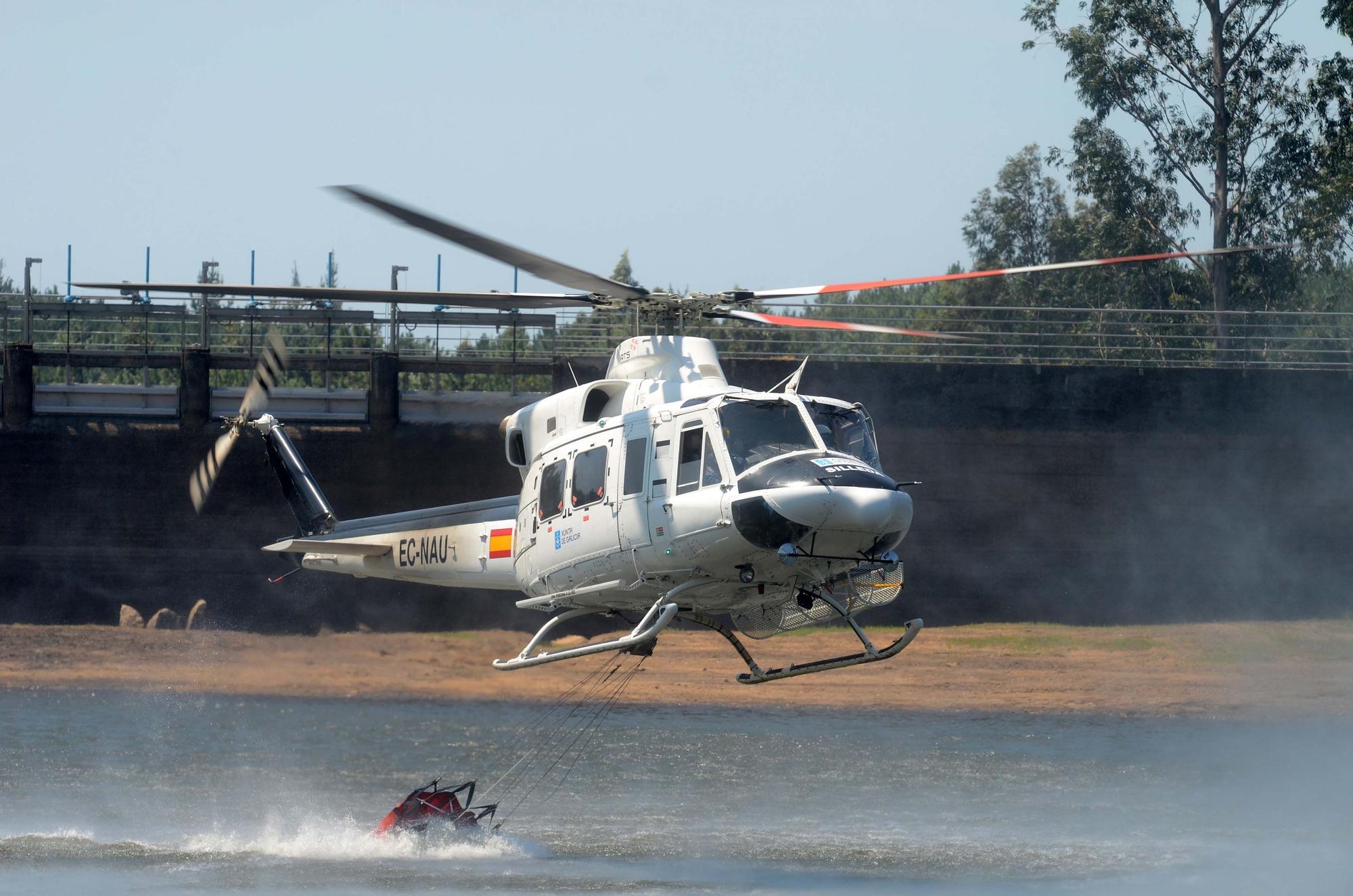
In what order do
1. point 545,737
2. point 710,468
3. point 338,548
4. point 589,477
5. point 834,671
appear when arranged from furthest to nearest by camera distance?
1. point 545,737
2. point 834,671
3. point 338,548
4. point 589,477
5. point 710,468

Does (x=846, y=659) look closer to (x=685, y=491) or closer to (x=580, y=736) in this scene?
(x=685, y=491)

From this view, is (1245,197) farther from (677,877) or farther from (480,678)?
(677,877)

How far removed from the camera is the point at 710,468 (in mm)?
13812

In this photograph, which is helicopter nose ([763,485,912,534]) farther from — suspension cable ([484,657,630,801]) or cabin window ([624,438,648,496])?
suspension cable ([484,657,630,801])

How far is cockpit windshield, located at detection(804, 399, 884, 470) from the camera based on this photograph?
14.0m

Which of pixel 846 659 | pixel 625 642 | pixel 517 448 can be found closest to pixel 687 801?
pixel 517 448

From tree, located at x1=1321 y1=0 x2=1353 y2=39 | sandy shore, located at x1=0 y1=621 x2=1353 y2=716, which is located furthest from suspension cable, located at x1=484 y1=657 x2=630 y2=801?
tree, located at x1=1321 y1=0 x2=1353 y2=39

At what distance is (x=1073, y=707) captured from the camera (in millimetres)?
28234

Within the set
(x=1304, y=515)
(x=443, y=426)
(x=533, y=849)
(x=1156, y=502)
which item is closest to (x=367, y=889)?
(x=533, y=849)

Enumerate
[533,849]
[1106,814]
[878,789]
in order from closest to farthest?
[533,849] → [1106,814] → [878,789]

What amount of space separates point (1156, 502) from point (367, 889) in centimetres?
1845

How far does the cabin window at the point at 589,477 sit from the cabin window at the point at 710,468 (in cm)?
130

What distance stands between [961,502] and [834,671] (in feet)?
14.7

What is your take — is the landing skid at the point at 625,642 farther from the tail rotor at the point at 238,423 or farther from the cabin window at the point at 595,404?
the tail rotor at the point at 238,423
